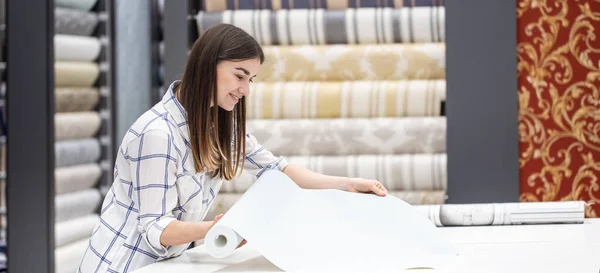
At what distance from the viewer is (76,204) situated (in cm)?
309

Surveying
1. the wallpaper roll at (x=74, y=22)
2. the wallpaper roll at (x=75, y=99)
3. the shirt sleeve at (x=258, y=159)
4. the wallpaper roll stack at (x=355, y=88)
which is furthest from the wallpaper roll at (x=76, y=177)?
the shirt sleeve at (x=258, y=159)

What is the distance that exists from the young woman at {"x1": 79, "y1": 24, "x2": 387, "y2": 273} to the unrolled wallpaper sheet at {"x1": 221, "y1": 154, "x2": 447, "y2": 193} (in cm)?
103

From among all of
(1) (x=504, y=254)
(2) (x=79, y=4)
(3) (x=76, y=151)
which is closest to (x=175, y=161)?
(1) (x=504, y=254)

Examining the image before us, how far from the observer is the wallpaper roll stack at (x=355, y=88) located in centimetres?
287


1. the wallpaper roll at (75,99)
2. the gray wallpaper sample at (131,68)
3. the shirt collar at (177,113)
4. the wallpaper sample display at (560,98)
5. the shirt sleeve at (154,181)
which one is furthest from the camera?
the gray wallpaper sample at (131,68)

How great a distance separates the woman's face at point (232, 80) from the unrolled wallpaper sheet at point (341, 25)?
3.51 ft

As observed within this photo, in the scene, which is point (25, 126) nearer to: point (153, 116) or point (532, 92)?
point (153, 116)

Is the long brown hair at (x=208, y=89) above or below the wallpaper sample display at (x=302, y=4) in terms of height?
below

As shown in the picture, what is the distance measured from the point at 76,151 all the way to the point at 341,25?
114 centimetres

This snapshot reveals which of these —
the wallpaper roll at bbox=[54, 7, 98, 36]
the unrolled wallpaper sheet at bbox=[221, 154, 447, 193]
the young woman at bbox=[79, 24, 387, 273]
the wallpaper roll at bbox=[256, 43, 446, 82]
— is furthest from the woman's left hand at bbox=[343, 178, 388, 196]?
the wallpaper roll at bbox=[54, 7, 98, 36]

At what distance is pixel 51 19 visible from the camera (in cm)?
291

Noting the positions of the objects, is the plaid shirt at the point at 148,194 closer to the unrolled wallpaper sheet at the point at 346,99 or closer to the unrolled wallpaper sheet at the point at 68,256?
the unrolled wallpaper sheet at the point at 346,99

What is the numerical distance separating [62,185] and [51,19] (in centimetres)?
63

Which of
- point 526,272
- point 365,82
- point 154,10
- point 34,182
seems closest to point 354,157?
point 365,82
